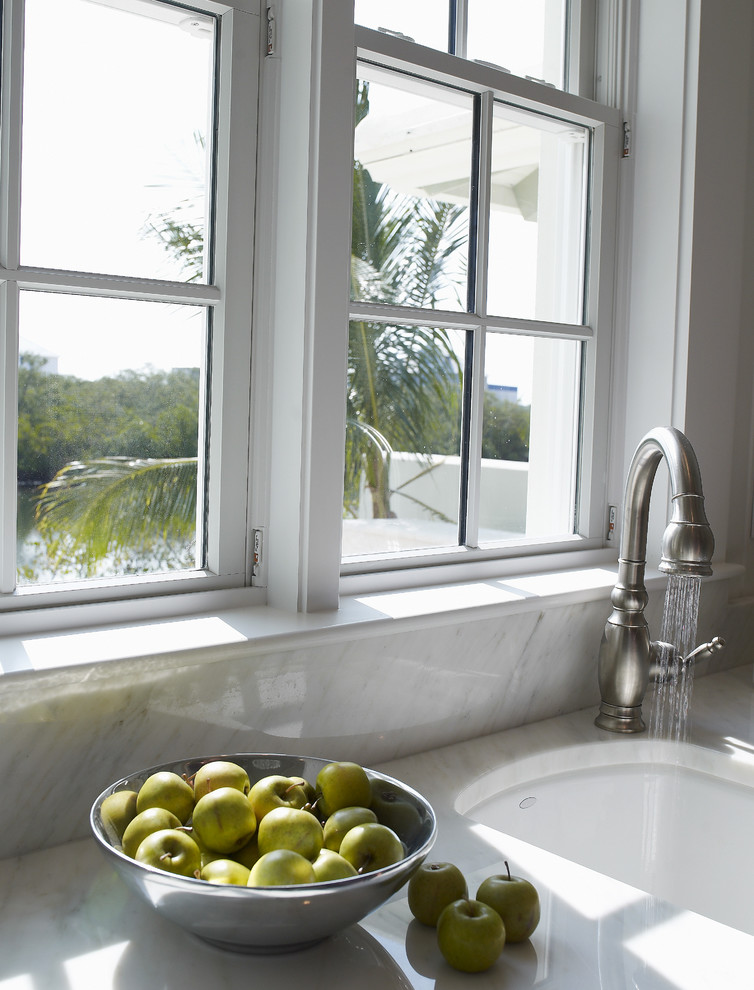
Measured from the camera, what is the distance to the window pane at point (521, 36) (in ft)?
5.41

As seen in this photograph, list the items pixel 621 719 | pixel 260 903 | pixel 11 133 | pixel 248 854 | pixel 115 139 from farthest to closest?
pixel 621 719
pixel 115 139
pixel 11 133
pixel 248 854
pixel 260 903

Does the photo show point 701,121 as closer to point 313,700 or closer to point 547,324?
point 547,324

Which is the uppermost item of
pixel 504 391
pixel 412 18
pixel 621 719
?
pixel 412 18

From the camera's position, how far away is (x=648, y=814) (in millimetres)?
1441

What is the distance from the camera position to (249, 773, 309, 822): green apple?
2.94 ft

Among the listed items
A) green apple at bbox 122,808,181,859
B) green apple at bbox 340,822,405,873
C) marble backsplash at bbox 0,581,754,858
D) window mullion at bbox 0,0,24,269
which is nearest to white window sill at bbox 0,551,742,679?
marble backsplash at bbox 0,581,754,858

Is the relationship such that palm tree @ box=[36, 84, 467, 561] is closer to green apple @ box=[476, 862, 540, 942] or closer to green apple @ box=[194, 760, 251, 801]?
green apple @ box=[194, 760, 251, 801]

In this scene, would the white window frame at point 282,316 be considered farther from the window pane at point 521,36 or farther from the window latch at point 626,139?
the window latch at point 626,139

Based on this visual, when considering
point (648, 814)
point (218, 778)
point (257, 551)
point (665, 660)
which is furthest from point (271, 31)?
point (648, 814)

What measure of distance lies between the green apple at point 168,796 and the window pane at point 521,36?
4.34ft

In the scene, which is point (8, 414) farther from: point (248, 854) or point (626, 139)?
point (626, 139)

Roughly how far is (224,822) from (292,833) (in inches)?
2.6

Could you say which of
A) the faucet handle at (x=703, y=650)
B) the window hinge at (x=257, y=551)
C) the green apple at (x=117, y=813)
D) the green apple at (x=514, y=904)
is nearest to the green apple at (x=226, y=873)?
the green apple at (x=117, y=813)

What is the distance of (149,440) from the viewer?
Result: 1.28 m
